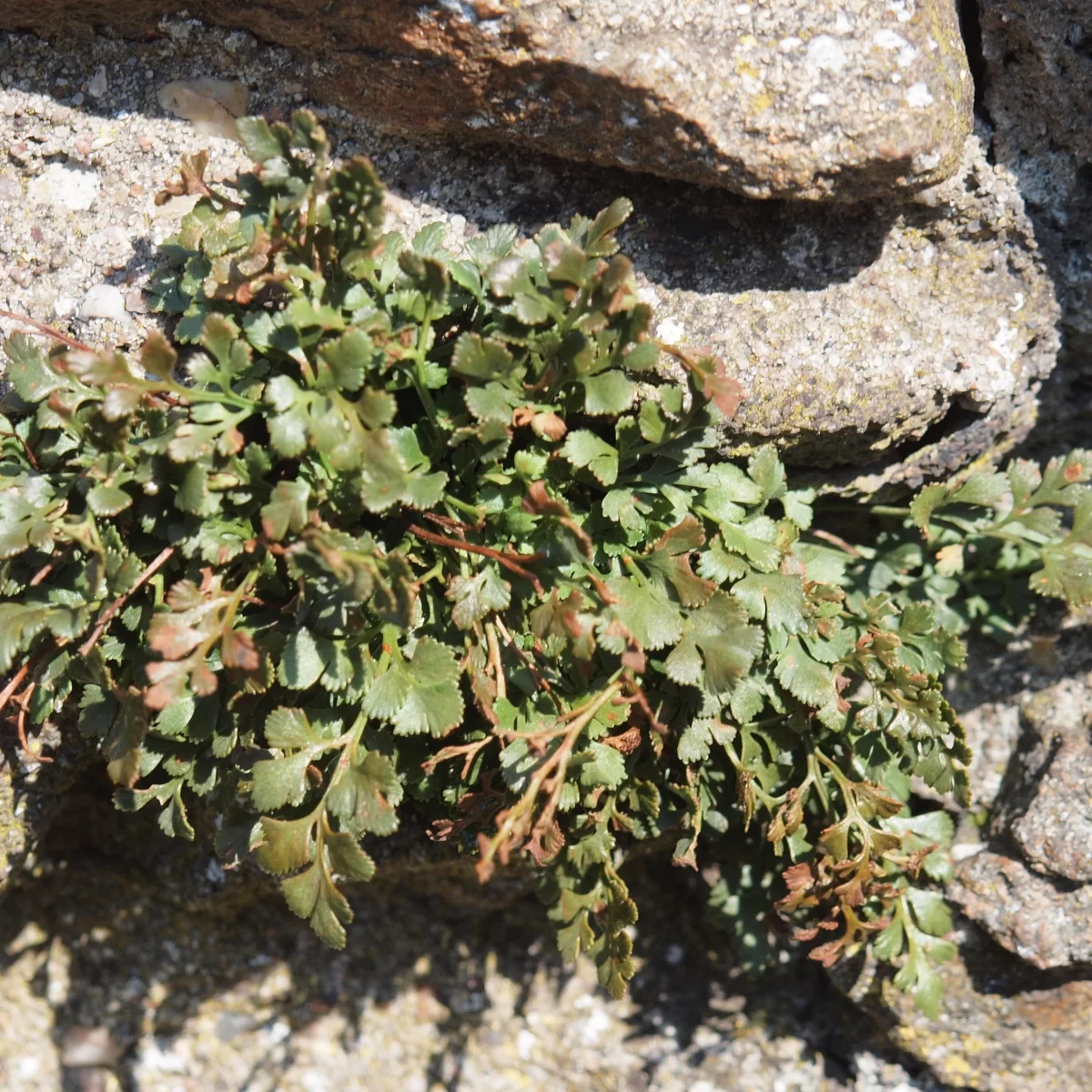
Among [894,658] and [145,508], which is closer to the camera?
[145,508]

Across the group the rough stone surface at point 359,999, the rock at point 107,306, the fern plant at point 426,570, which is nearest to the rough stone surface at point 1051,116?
the fern plant at point 426,570

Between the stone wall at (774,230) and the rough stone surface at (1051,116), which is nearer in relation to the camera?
the stone wall at (774,230)

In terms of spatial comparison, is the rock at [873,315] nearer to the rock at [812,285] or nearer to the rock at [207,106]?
the rock at [812,285]

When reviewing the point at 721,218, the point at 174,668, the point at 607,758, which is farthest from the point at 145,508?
the point at 721,218

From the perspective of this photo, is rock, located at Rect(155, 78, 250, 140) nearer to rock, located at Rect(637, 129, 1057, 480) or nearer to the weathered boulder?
rock, located at Rect(637, 129, 1057, 480)

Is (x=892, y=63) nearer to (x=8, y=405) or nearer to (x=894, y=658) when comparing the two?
(x=894, y=658)
